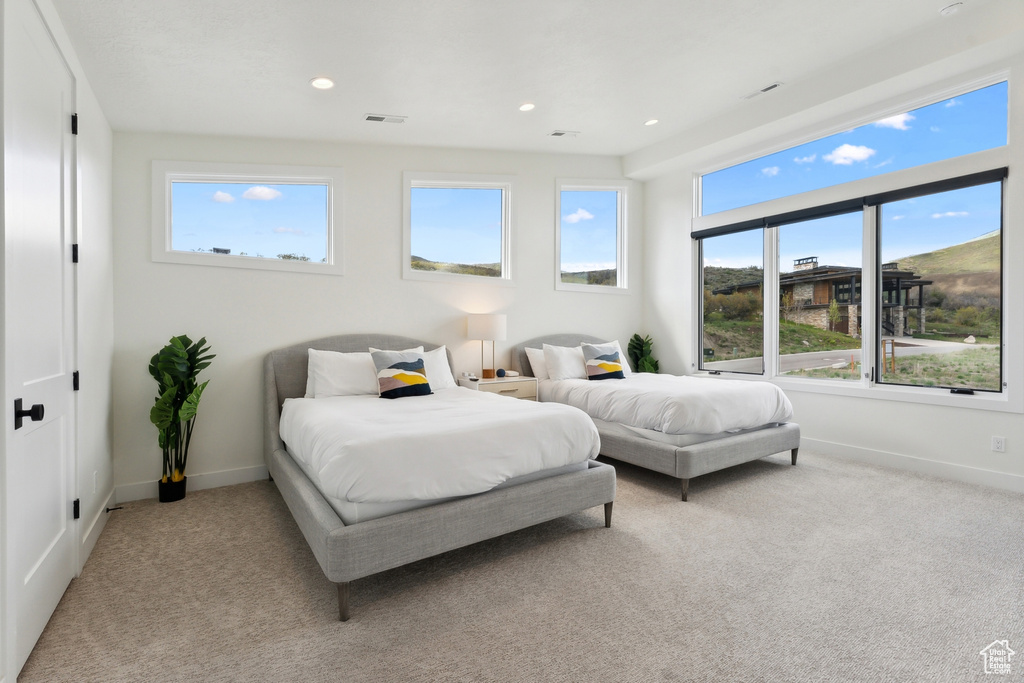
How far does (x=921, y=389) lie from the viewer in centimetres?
402

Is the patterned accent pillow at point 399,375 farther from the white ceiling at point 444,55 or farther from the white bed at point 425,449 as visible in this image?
the white ceiling at point 444,55

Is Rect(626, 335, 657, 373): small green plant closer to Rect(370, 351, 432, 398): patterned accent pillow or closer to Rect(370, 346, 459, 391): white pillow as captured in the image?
Rect(370, 346, 459, 391): white pillow

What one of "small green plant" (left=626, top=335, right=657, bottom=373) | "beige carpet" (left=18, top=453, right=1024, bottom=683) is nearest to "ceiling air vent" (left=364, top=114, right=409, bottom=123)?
"beige carpet" (left=18, top=453, right=1024, bottom=683)

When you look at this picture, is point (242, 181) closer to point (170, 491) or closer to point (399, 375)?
point (399, 375)

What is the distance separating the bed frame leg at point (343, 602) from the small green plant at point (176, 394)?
82.7 inches

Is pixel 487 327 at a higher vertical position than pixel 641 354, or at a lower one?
higher

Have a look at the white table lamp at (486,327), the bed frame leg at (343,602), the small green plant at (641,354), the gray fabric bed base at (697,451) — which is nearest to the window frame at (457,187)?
the white table lamp at (486,327)

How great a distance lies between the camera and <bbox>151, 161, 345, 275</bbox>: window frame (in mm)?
3881

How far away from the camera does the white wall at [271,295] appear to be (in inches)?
147

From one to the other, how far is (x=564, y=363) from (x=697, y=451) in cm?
184

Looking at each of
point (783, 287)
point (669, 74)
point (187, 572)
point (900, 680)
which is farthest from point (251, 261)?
point (783, 287)

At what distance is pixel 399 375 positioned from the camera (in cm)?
389

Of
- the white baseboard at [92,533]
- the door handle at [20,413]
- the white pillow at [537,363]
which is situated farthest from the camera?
the white pillow at [537,363]

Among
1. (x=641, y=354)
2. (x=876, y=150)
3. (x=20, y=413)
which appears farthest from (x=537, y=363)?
(x=20, y=413)
